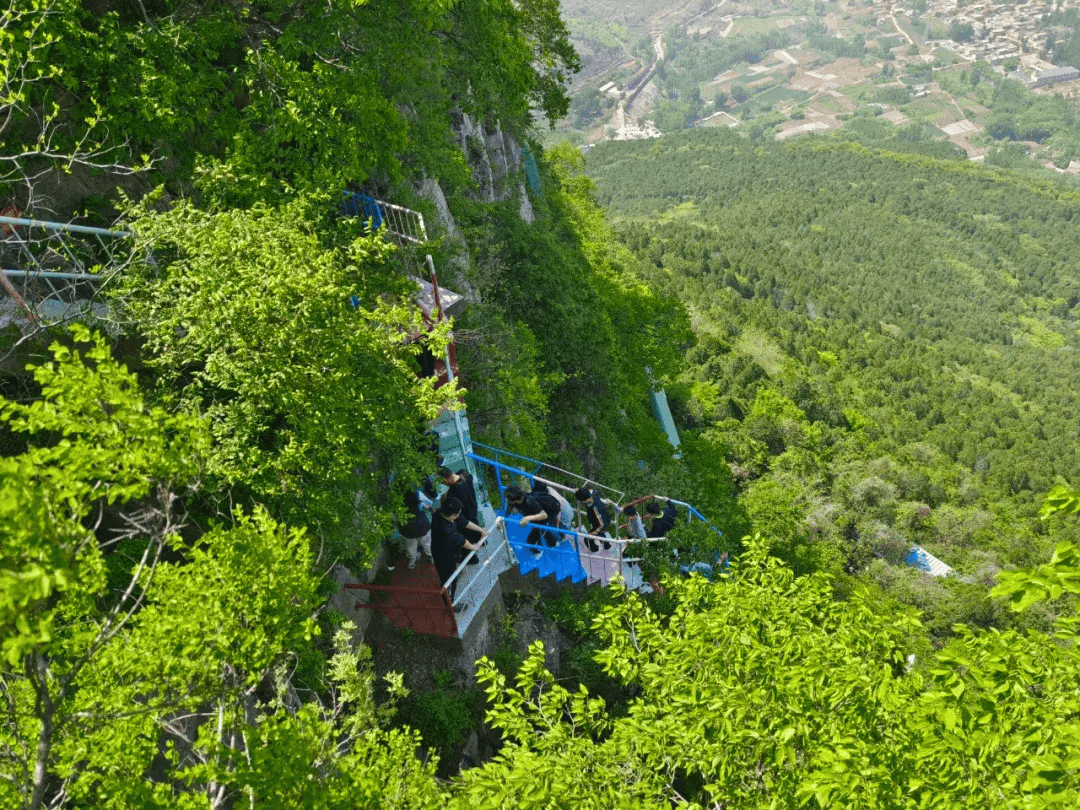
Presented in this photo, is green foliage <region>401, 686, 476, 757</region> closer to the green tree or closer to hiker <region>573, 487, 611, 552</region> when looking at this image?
hiker <region>573, 487, 611, 552</region>

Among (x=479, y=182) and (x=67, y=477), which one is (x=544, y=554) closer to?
(x=67, y=477)

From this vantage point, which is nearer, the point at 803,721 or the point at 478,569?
the point at 803,721

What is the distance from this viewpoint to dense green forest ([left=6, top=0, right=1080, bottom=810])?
15.5ft

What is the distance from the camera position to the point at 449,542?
970cm

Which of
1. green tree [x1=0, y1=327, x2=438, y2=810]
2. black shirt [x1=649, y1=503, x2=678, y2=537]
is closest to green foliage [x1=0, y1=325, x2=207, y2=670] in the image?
green tree [x1=0, y1=327, x2=438, y2=810]

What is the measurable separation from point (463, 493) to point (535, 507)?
4.59 ft

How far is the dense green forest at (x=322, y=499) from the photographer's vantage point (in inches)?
186

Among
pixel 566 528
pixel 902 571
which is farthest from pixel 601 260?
pixel 566 528

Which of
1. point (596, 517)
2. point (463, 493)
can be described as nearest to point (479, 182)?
point (596, 517)

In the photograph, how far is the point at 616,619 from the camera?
7418 millimetres

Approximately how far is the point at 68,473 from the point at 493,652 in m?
8.68

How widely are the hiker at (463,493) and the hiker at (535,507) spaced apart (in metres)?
0.79

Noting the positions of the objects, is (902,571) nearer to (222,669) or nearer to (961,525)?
(961,525)

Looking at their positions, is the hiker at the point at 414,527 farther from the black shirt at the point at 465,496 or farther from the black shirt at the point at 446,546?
the black shirt at the point at 465,496
